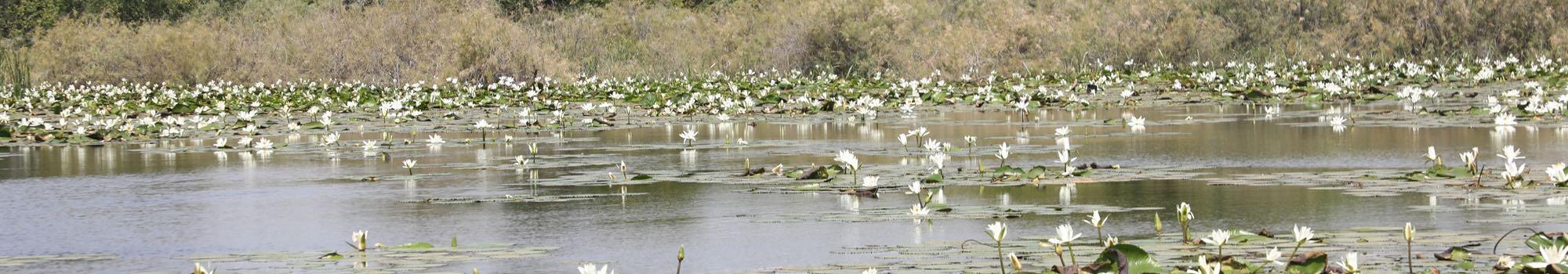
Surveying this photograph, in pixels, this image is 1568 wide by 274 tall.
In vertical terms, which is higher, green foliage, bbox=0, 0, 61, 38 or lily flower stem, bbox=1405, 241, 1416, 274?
green foliage, bbox=0, 0, 61, 38

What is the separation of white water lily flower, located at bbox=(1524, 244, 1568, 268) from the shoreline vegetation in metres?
18.8

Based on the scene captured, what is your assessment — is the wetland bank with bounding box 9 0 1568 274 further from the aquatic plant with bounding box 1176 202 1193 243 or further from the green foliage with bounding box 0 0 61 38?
the green foliage with bounding box 0 0 61 38

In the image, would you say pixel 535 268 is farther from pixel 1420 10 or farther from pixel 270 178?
pixel 1420 10

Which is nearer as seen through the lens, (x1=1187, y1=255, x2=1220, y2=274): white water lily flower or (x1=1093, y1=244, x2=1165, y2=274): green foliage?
(x1=1187, y1=255, x2=1220, y2=274): white water lily flower

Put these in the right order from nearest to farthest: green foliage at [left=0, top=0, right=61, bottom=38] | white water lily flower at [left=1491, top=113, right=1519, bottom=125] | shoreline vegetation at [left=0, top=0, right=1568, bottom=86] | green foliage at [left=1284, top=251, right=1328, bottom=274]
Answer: green foliage at [left=1284, top=251, right=1328, bottom=274] < white water lily flower at [left=1491, top=113, right=1519, bottom=125] < shoreline vegetation at [left=0, top=0, right=1568, bottom=86] < green foliage at [left=0, top=0, right=61, bottom=38]

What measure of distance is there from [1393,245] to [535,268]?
2151mm

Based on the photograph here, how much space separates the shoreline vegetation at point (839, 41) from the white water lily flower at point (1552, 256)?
18.8m

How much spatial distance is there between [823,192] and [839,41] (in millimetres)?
19324

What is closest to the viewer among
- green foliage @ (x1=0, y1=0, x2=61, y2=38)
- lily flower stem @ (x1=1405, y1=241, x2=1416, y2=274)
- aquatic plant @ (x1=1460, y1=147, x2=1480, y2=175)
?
lily flower stem @ (x1=1405, y1=241, x2=1416, y2=274)

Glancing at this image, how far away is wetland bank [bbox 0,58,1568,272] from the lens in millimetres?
4531

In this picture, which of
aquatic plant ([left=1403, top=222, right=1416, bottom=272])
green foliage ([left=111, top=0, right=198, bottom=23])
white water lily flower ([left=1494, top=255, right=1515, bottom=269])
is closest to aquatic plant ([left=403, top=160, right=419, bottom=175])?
aquatic plant ([left=1403, top=222, right=1416, bottom=272])

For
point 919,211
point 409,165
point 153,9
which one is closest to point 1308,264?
point 919,211

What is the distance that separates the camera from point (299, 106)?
1764 cm

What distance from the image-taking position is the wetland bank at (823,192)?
4531 mm
